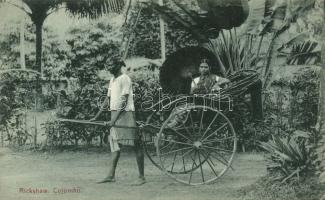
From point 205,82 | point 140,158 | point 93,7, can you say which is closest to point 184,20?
point 205,82

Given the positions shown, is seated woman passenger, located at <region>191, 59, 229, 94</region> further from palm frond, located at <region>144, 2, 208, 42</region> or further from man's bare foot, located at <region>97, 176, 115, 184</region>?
man's bare foot, located at <region>97, 176, 115, 184</region>

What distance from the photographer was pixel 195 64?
7.63m

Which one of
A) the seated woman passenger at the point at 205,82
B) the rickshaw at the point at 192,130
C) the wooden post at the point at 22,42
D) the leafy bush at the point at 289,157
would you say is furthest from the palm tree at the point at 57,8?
the leafy bush at the point at 289,157

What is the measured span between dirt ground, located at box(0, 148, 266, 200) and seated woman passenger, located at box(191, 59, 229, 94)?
1.07 m

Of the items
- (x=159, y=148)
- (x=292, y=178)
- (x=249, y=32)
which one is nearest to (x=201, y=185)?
(x=159, y=148)

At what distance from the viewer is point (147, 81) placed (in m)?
7.69

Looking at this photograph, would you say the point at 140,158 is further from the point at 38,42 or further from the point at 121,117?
the point at 38,42

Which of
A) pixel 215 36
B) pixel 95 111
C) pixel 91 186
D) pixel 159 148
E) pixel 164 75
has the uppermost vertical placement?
pixel 215 36

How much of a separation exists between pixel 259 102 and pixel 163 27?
173 centimetres

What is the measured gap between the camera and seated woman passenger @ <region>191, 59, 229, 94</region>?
737 centimetres

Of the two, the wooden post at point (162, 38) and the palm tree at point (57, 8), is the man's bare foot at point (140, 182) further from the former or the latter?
the palm tree at point (57, 8)

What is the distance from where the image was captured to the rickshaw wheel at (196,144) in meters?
7.06

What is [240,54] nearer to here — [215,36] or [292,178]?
[215,36]

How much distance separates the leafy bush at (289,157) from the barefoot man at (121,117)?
1.76 metres
